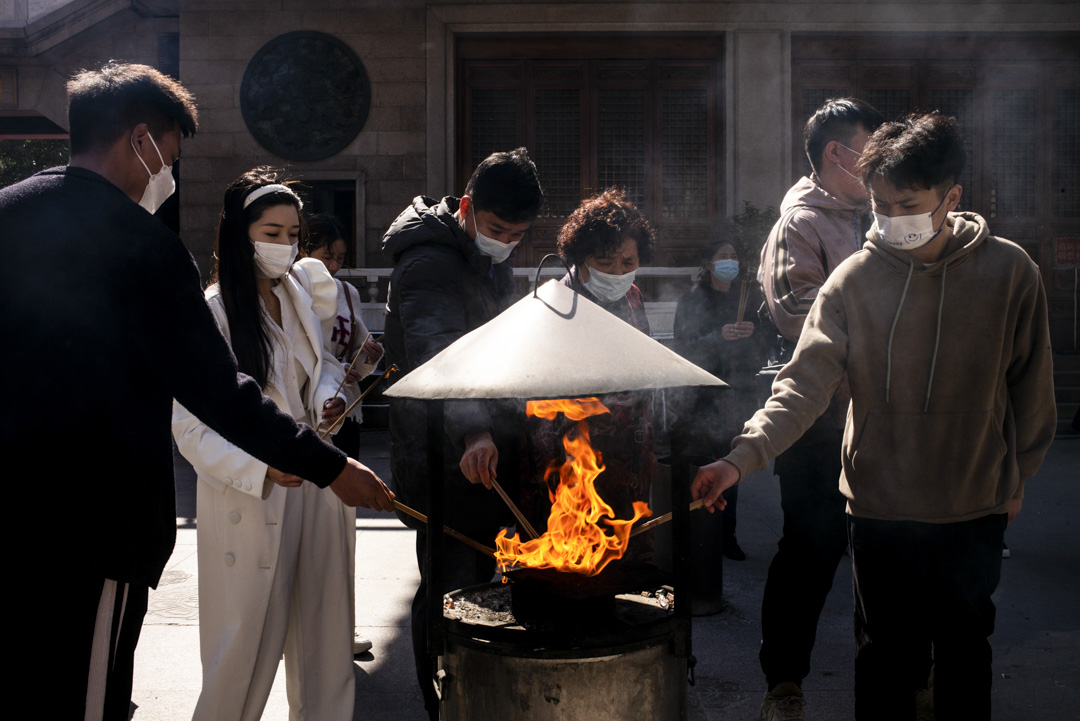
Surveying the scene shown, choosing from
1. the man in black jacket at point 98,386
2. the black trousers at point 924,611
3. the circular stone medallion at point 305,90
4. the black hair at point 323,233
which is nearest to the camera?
the man in black jacket at point 98,386

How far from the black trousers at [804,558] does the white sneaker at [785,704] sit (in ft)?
0.10

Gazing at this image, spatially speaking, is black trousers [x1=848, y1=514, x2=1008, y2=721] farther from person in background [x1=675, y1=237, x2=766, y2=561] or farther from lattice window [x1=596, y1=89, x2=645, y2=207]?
lattice window [x1=596, y1=89, x2=645, y2=207]

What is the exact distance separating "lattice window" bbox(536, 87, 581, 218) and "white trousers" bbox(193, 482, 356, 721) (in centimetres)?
981

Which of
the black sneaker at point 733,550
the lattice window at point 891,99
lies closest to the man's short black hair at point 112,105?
the black sneaker at point 733,550

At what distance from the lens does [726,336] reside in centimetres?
575

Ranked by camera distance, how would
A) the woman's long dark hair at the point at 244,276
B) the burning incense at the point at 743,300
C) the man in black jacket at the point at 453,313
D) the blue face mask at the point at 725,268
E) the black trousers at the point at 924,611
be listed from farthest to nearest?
the blue face mask at the point at 725,268 < the burning incense at the point at 743,300 < the man in black jacket at the point at 453,313 < the woman's long dark hair at the point at 244,276 < the black trousers at the point at 924,611

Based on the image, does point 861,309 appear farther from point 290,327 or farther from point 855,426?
point 290,327

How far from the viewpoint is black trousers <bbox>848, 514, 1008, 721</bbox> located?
8.29 feet

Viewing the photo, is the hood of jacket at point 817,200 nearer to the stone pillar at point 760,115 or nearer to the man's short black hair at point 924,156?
the man's short black hair at point 924,156

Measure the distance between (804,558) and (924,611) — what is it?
1.89 feet

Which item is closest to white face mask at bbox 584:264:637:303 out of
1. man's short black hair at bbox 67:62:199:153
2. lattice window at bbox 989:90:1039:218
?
man's short black hair at bbox 67:62:199:153

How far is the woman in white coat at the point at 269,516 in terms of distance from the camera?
8.78 ft

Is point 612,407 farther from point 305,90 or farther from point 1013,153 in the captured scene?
point 1013,153

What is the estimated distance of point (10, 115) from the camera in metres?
14.3
